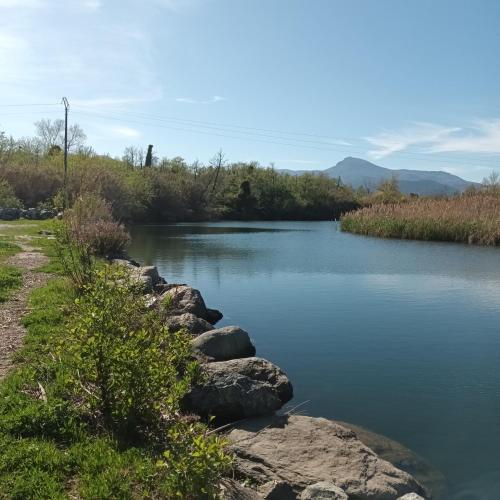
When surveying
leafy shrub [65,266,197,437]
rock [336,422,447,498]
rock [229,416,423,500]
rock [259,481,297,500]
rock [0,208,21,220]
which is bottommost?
rock [336,422,447,498]

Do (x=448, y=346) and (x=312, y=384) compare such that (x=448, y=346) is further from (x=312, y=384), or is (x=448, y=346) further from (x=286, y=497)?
(x=286, y=497)

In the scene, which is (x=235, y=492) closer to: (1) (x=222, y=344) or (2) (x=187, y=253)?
(1) (x=222, y=344)

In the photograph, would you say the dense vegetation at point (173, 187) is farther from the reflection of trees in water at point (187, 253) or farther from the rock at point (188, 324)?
the rock at point (188, 324)

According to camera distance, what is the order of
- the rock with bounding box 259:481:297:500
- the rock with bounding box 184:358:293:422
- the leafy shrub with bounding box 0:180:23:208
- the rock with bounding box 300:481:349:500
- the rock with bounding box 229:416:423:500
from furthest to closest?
the leafy shrub with bounding box 0:180:23:208 < the rock with bounding box 184:358:293:422 < the rock with bounding box 229:416:423:500 < the rock with bounding box 259:481:297:500 < the rock with bounding box 300:481:349:500

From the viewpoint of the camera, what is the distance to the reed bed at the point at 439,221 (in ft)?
108

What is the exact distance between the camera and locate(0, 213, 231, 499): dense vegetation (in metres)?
4.50

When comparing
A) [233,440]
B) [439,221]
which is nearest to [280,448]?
[233,440]

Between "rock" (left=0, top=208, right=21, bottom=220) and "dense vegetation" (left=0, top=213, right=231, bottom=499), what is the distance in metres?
32.2

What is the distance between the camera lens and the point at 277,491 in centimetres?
557

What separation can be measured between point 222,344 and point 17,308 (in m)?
4.21

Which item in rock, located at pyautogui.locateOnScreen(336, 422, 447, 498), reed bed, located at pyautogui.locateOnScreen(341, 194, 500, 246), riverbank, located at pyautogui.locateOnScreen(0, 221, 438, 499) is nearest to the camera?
riverbank, located at pyautogui.locateOnScreen(0, 221, 438, 499)

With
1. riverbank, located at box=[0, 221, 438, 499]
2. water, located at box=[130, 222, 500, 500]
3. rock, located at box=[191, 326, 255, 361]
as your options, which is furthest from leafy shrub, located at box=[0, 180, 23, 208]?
rock, located at box=[191, 326, 255, 361]

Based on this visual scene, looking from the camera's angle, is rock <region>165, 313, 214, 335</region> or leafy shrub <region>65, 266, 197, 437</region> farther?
rock <region>165, 313, 214, 335</region>

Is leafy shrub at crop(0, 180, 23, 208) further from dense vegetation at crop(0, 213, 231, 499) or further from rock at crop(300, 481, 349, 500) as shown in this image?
rock at crop(300, 481, 349, 500)
